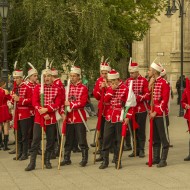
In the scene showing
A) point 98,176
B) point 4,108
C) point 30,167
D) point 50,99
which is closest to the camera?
point 98,176

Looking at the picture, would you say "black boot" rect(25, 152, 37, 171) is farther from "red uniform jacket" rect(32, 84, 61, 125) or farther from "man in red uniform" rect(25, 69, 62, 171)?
"red uniform jacket" rect(32, 84, 61, 125)

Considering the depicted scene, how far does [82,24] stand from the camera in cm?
2108

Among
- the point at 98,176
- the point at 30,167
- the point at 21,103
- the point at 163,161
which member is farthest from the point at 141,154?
the point at 21,103

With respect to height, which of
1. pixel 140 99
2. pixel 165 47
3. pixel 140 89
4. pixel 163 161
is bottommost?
pixel 163 161

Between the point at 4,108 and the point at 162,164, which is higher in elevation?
the point at 4,108

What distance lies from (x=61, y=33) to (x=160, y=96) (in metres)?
10.1

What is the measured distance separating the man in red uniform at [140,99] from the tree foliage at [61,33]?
27.4ft

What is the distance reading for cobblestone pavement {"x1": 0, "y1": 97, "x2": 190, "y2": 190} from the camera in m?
9.20

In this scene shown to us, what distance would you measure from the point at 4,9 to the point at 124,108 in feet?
24.9

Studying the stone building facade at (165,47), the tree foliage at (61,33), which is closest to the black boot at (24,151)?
the tree foliage at (61,33)

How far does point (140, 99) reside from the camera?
484 inches

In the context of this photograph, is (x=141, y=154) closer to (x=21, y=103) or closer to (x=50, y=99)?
(x=50, y=99)

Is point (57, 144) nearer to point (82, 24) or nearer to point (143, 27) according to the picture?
point (82, 24)

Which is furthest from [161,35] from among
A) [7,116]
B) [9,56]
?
[7,116]
